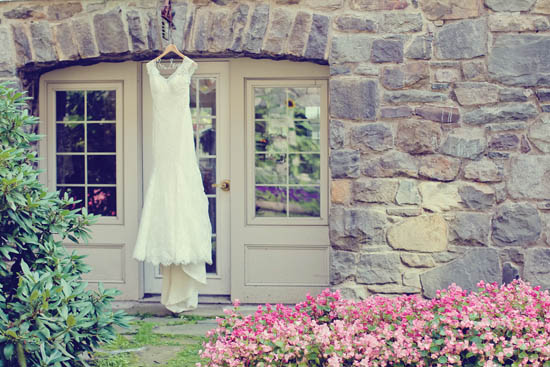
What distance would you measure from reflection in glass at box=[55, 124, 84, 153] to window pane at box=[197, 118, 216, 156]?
3.42 feet

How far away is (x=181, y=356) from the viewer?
4.24 meters

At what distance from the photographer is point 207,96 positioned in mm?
5637

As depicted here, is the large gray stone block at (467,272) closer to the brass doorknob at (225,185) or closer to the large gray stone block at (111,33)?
the brass doorknob at (225,185)

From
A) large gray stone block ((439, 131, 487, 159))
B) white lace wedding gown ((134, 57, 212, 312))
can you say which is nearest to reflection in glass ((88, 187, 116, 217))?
white lace wedding gown ((134, 57, 212, 312))

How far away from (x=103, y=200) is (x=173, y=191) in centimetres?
113

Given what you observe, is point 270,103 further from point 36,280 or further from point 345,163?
point 36,280

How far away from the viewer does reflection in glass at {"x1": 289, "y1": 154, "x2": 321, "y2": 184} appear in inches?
219

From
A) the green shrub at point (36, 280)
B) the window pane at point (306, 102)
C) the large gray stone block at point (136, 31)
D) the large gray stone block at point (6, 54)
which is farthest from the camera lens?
the window pane at point (306, 102)

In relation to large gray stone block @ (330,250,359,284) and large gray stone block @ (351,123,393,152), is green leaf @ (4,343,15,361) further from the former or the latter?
large gray stone block @ (351,123,393,152)

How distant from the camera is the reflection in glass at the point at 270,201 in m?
5.59

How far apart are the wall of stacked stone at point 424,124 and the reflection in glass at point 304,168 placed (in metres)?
0.69

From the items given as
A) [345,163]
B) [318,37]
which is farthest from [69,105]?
[345,163]

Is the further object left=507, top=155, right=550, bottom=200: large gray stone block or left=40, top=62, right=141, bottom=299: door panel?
left=40, top=62, right=141, bottom=299: door panel

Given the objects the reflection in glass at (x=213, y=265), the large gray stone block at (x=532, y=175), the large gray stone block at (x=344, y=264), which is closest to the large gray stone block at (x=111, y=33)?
the reflection in glass at (x=213, y=265)
